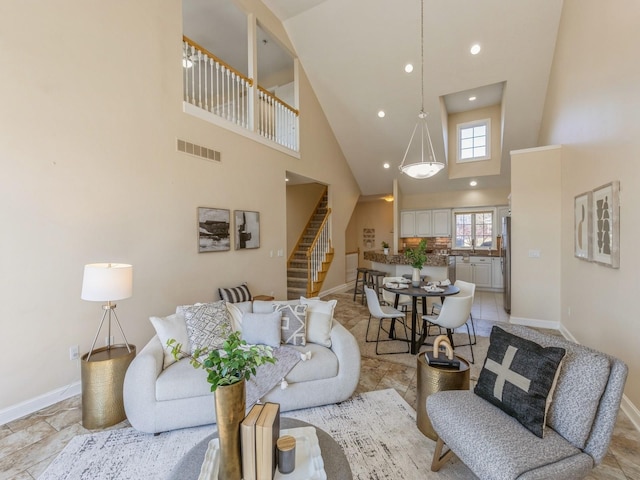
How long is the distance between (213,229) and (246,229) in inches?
27.2

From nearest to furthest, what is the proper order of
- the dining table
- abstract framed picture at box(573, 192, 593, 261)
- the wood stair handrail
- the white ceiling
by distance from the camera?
abstract framed picture at box(573, 192, 593, 261) → the dining table → the white ceiling → the wood stair handrail

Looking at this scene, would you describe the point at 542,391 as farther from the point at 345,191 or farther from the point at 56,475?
the point at 345,191

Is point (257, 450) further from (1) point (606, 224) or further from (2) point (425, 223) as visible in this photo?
(2) point (425, 223)

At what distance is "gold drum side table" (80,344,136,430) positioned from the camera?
2.34m

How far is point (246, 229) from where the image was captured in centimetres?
489

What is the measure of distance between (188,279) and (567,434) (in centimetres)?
392

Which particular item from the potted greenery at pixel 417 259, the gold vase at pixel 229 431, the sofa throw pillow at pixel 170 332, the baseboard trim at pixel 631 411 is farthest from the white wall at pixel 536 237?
the gold vase at pixel 229 431

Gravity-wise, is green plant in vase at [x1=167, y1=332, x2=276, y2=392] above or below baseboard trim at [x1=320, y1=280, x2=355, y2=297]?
above

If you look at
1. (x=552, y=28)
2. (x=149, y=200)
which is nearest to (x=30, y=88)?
(x=149, y=200)

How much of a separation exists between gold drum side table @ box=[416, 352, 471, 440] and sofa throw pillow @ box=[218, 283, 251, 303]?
2.82 meters

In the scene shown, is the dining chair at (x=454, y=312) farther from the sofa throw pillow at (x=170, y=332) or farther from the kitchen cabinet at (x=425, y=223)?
the kitchen cabinet at (x=425, y=223)

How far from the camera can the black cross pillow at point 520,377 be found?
1.53 meters

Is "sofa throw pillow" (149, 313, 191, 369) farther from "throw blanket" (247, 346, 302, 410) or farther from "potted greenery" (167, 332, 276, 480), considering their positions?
"potted greenery" (167, 332, 276, 480)

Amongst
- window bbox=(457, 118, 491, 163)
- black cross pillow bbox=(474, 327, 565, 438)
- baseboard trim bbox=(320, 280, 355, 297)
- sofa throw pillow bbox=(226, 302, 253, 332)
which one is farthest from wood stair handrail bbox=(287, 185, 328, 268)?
black cross pillow bbox=(474, 327, 565, 438)
